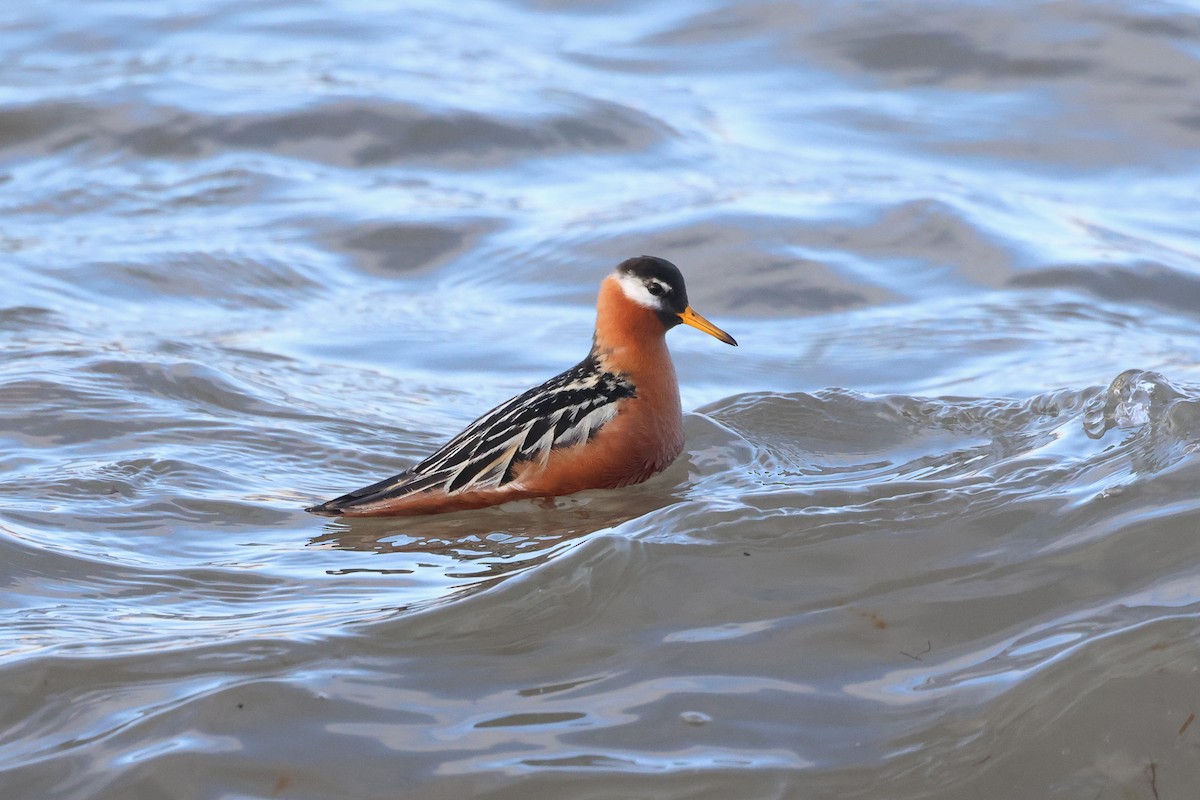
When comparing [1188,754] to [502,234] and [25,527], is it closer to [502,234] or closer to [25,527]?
[25,527]

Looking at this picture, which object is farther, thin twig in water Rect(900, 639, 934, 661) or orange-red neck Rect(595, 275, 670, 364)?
orange-red neck Rect(595, 275, 670, 364)

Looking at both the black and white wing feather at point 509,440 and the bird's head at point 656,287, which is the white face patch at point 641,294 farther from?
the black and white wing feather at point 509,440

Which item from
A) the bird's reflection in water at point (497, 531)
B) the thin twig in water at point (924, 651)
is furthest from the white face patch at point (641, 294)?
the thin twig in water at point (924, 651)

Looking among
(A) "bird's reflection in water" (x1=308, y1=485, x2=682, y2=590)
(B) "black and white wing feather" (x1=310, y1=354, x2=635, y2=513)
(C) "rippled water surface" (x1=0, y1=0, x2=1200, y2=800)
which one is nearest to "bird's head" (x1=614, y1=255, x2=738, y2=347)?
(B) "black and white wing feather" (x1=310, y1=354, x2=635, y2=513)

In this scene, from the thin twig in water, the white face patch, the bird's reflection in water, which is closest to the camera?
the thin twig in water

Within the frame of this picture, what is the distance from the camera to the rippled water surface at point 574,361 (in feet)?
15.1

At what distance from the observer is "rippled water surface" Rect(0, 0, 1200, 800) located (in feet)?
15.1

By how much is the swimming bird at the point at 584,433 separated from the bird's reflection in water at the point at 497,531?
6 cm

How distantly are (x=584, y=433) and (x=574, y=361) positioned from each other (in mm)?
2792

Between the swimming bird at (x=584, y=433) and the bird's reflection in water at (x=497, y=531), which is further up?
the swimming bird at (x=584, y=433)

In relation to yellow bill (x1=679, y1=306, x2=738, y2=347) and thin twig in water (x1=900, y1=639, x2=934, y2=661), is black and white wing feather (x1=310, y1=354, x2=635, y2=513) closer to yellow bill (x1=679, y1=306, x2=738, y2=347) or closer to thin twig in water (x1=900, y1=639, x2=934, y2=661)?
yellow bill (x1=679, y1=306, x2=738, y2=347)

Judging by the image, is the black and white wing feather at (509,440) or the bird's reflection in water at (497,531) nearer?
the bird's reflection in water at (497,531)

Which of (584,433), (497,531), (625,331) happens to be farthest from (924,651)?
(625,331)

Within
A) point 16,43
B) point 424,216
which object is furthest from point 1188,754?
point 16,43
